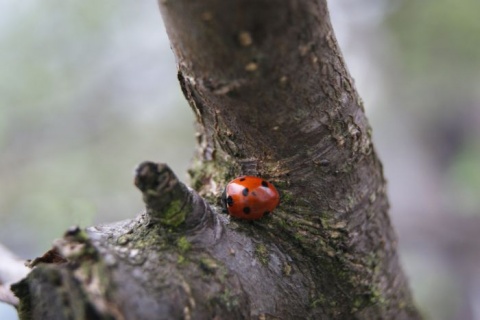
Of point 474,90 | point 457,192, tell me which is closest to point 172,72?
point 457,192

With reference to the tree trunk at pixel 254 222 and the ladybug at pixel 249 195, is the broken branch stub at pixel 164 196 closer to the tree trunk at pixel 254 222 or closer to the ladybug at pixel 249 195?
the tree trunk at pixel 254 222

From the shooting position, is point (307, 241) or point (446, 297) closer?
point (307, 241)

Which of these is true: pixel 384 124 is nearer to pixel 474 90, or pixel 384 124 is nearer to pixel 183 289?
pixel 474 90

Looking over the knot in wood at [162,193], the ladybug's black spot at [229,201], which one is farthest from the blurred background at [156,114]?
the knot in wood at [162,193]

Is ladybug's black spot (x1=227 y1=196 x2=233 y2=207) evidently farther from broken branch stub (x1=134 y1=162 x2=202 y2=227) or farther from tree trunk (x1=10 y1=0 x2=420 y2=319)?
broken branch stub (x1=134 y1=162 x2=202 y2=227)

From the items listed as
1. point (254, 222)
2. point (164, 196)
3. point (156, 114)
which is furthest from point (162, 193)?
point (156, 114)

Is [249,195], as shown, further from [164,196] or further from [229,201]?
[164,196]
